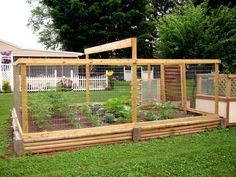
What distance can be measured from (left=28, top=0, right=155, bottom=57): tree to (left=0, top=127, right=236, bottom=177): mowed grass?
2055 centimetres

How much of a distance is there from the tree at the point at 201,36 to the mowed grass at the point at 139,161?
6215 millimetres

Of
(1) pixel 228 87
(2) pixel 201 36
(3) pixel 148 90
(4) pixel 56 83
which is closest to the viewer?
(1) pixel 228 87

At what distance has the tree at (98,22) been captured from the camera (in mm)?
25516

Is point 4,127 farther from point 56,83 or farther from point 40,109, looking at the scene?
point 56,83

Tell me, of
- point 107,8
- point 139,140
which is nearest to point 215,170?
point 139,140

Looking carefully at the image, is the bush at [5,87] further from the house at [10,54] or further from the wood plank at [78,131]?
the wood plank at [78,131]

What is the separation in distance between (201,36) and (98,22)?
51.1 feet

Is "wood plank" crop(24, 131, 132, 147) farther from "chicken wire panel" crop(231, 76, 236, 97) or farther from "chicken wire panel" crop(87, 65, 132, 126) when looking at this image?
"chicken wire panel" crop(231, 76, 236, 97)

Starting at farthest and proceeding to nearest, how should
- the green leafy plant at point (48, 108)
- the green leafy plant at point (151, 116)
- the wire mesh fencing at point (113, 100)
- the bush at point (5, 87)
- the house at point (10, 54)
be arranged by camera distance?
the house at point (10, 54) < the bush at point (5, 87) < the green leafy plant at point (151, 116) < the green leafy plant at point (48, 108) < the wire mesh fencing at point (113, 100)

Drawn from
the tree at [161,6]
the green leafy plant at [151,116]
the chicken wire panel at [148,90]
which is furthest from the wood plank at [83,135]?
the tree at [161,6]

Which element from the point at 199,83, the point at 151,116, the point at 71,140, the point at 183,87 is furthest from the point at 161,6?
the point at 71,140

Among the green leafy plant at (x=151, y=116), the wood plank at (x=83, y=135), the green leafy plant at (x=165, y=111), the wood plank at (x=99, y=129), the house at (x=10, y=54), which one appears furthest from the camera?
the house at (x=10, y=54)

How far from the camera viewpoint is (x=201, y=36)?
39.6ft

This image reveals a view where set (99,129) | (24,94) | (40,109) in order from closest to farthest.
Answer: (24,94) < (99,129) < (40,109)
